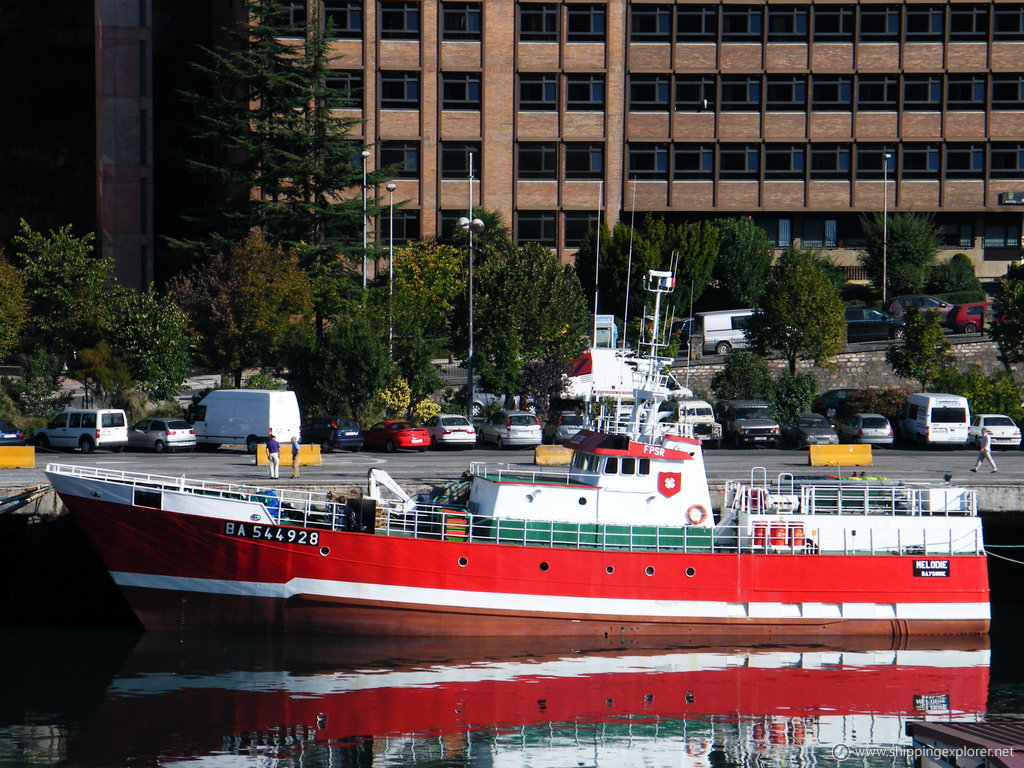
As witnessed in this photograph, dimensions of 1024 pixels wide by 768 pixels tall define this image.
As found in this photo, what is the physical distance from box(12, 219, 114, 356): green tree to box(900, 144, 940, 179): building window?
56913mm

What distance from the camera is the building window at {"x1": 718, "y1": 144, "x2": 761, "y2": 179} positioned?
89250mm

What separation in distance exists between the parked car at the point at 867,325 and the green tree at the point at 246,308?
3297cm

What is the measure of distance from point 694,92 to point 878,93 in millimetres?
13377

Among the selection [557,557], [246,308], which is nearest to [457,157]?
[246,308]

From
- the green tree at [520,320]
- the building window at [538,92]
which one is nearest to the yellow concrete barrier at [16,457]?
the green tree at [520,320]

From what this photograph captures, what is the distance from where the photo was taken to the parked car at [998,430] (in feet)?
180

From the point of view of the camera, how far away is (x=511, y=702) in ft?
94.0

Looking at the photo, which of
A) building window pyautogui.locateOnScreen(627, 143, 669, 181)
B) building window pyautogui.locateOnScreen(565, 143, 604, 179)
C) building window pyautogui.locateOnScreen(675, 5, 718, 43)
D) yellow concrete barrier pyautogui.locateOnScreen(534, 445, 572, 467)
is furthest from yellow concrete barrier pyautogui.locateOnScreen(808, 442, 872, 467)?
building window pyautogui.locateOnScreen(675, 5, 718, 43)

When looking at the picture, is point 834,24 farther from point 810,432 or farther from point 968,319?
point 810,432

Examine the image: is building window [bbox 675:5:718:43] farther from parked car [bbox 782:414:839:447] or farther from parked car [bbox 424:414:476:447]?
parked car [bbox 424:414:476:447]

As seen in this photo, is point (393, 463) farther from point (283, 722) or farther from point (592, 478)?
point (283, 722)

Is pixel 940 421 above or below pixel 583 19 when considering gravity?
below

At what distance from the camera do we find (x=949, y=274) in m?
86.8

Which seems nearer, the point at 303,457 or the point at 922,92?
the point at 303,457
